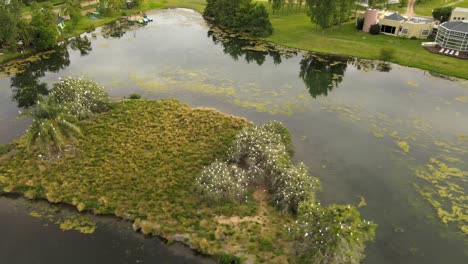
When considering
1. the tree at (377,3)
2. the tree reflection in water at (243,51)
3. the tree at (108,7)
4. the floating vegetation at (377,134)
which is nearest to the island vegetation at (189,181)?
the floating vegetation at (377,134)

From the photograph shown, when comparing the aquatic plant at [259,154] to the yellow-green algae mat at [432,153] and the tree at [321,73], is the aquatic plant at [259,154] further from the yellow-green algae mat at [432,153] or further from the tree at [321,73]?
the tree at [321,73]

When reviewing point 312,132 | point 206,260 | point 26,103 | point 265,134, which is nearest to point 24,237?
point 206,260

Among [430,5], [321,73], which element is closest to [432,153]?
[321,73]

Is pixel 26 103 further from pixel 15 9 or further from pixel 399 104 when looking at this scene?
pixel 399 104

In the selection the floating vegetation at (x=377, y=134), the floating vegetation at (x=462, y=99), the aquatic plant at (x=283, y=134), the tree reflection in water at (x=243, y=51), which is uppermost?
the tree reflection in water at (x=243, y=51)

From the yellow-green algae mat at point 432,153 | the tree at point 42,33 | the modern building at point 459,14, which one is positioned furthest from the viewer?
the modern building at point 459,14

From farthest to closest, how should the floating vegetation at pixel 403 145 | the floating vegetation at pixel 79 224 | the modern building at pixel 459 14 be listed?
the modern building at pixel 459 14
the floating vegetation at pixel 403 145
the floating vegetation at pixel 79 224
